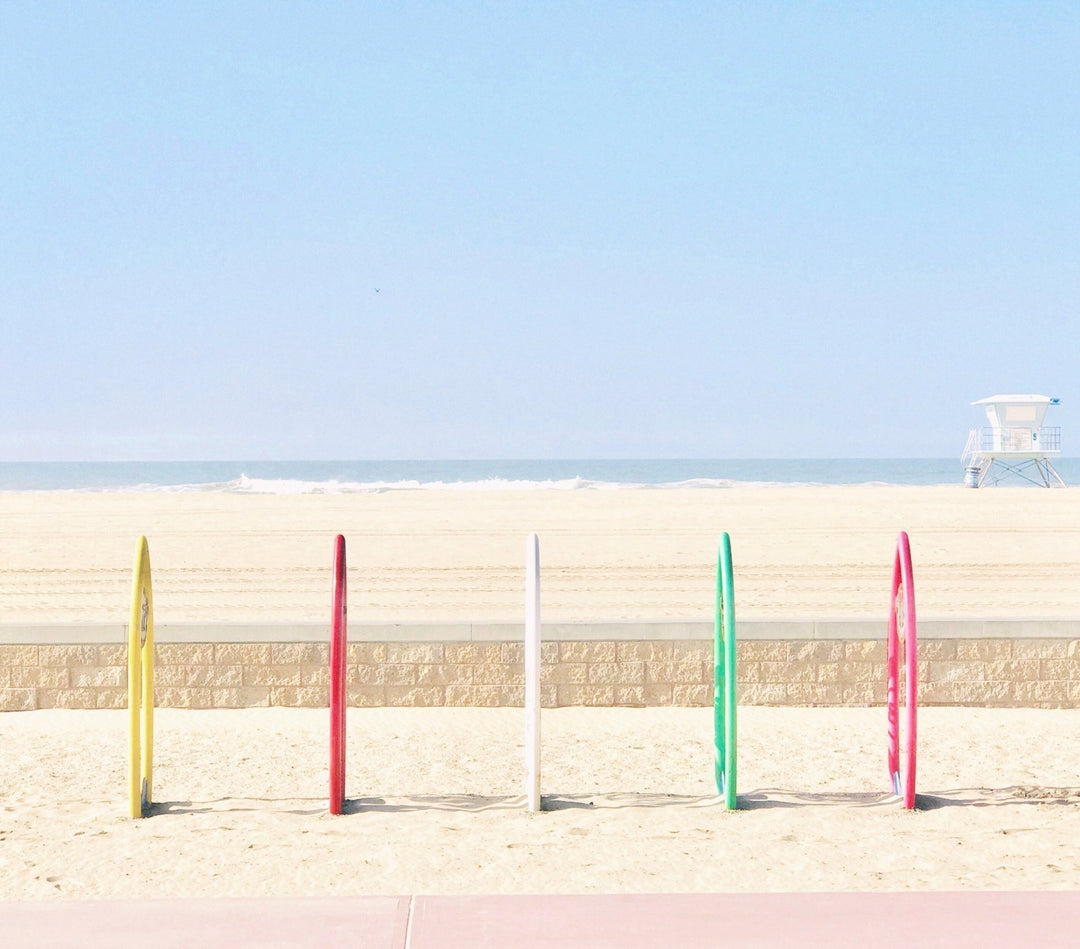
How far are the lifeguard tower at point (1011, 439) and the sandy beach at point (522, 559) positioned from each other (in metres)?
20.6

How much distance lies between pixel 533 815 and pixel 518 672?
7.15 feet

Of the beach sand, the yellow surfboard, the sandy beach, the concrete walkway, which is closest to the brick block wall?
the beach sand

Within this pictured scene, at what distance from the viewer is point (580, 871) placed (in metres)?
4.19

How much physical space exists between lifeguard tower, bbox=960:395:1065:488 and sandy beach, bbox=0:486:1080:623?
67.5 feet

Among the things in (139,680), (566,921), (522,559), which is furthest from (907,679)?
(522,559)

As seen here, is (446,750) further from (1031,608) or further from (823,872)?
(1031,608)

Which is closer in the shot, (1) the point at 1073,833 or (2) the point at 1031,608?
(1) the point at 1073,833

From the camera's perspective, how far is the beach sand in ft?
13.6

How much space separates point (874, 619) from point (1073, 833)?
8.40ft

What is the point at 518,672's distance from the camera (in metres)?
7.16

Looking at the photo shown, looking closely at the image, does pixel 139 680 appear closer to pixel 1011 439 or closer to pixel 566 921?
pixel 566 921

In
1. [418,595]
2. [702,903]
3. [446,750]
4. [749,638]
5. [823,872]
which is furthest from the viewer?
[418,595]

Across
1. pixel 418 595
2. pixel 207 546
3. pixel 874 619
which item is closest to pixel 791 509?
pixel 207 546

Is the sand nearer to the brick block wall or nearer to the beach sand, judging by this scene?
the beach sand
